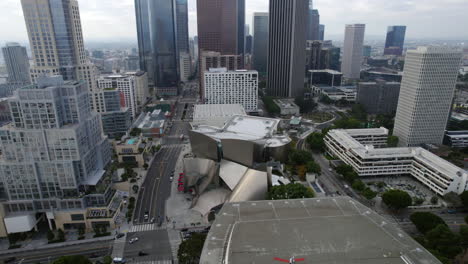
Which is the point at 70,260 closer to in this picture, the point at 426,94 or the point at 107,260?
the point at 107,260

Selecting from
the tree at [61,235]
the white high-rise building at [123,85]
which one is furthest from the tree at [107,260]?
the white high-rise building at [123,85]

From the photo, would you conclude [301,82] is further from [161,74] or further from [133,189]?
[133,189]

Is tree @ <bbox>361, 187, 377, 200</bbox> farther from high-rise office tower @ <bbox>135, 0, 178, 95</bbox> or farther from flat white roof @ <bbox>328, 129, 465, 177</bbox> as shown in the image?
high-rise office tower @ <bbox>135, 0, 178, 95</bbox>

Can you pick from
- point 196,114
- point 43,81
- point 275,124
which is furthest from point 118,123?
point 275,124

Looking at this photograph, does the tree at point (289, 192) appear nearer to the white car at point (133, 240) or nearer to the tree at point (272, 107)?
the white car at point (133, 240)

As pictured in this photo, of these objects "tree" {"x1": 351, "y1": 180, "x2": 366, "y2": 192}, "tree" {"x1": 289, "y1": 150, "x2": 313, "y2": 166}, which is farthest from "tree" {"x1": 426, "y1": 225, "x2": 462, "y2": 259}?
"tree" {"x1": 289, "y1": 150, "x2": 313, "y2": 166}
